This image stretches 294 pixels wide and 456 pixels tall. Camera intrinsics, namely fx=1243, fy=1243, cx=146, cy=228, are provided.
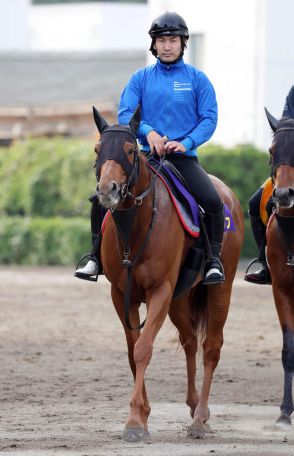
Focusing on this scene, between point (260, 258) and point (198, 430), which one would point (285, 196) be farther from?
point (260, 258)

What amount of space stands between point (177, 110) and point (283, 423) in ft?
7.84

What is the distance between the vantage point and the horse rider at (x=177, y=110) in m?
9.04

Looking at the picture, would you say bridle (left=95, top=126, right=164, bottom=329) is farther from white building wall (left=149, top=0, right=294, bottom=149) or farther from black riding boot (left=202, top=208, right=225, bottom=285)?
white building wall (left=149, top=0, right=294, bottom=149)

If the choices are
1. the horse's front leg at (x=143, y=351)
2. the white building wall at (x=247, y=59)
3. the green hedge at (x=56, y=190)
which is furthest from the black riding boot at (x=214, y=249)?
the white building wall at (x=247, y=59)

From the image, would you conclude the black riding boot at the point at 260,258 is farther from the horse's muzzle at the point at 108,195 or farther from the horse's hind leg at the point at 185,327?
the horse's muzzle at the point at 108,195

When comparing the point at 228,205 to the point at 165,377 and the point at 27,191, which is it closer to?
the point at 165,377

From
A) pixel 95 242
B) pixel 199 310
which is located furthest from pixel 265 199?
pixel 95 242

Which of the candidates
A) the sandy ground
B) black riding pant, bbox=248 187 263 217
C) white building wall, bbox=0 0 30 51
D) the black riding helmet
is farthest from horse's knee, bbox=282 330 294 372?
white building wall, bbox=0 0 30 51

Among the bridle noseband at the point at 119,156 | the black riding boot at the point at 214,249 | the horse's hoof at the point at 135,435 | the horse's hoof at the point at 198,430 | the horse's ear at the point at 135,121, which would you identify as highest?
the horse's ear at the point at 135,121

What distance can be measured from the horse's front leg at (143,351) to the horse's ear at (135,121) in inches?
42.4

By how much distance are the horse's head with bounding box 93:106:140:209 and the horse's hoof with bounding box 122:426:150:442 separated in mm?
1458

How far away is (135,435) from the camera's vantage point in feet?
26.4

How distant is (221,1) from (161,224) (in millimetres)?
20116

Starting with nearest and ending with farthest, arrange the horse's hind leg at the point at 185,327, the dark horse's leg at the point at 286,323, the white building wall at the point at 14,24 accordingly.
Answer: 1. the dark horse's leg at the point at 286,323
2. the horse's hind leg at the point at 185,327
3. the white building wall at the point at 14,24
